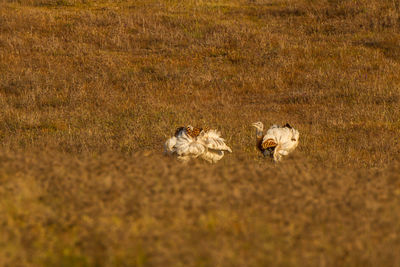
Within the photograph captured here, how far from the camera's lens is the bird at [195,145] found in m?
6.98

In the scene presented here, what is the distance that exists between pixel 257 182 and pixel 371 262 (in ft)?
3.78

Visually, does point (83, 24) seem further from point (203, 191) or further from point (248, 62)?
point (203, 191)

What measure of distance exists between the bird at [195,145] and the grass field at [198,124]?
1.38 ft

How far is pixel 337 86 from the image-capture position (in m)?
15.5

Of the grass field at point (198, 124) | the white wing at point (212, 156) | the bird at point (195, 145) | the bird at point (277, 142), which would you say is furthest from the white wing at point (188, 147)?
the bird at point (277, 142)

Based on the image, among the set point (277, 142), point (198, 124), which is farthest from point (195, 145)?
point (198, 124)

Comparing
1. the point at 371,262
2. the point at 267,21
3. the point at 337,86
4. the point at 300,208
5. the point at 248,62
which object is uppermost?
the point at 267,21

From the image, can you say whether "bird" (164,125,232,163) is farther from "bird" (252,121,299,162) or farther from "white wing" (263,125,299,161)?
"white wing" (263,125,299,161)

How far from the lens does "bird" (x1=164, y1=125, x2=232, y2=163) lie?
6977 millimetres

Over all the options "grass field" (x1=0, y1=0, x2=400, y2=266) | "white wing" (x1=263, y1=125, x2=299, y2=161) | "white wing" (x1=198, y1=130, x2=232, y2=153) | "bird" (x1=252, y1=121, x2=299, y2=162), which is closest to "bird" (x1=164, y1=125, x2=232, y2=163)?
"white wing" (x1=198, y1=130, x2=232, y2=153)

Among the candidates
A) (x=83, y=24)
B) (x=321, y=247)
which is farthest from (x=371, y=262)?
(x=83, y=24)

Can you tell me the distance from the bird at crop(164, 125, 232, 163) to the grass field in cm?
42

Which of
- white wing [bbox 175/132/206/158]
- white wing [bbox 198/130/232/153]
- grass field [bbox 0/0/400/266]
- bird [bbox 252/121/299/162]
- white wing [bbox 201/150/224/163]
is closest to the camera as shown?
grass field [bbox 0/0/400/266]

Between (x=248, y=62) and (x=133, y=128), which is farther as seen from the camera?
(x=248, y=62)
